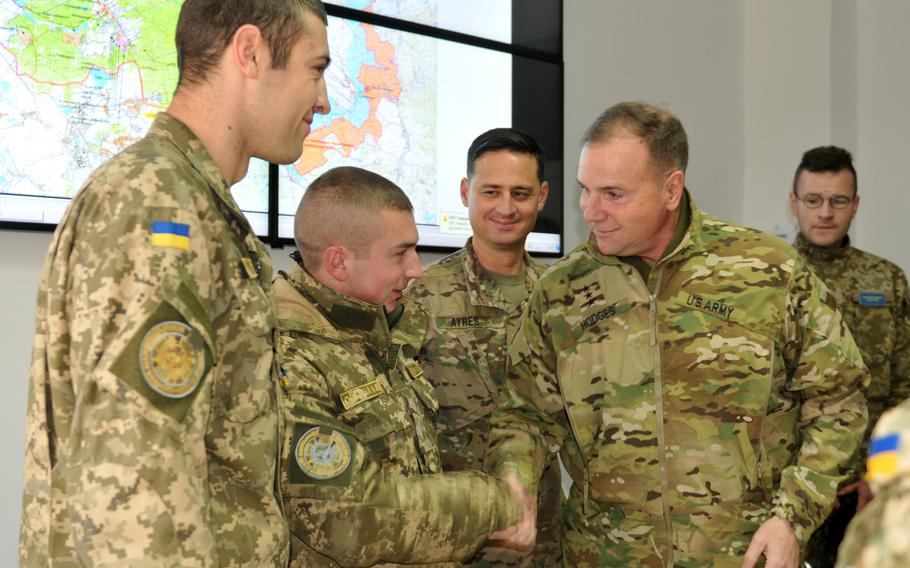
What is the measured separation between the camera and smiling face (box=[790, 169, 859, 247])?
3.41m

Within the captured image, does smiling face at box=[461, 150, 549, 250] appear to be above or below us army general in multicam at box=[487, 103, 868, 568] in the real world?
above

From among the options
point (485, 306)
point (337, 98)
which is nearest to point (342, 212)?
point (485, 306)

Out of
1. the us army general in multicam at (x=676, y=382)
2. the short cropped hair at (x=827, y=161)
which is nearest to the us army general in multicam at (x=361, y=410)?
the us army general in multicam at (x=676, y=382)

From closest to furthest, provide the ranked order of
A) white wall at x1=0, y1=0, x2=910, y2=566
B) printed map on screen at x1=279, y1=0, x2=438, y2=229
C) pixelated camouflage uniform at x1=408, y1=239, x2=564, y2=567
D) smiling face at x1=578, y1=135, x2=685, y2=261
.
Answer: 1. smiling face at x1=578, y1=135, x2=685, y2=261
2. pixelated camouflage uniform at x1=408, y1=239, x2=564, y2=567
3. printed map on screen at x1=279, y1=0, x2=438, y2=229
4. white wall at x1=0, y1=0, x2=910, y2=566

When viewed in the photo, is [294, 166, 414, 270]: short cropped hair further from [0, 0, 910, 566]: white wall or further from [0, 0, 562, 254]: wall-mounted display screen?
[0, 0, 910, 566]: white wall

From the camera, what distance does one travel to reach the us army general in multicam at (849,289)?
10.8 feet

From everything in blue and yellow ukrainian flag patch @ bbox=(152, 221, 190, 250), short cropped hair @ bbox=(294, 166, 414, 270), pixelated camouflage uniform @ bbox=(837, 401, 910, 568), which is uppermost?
short cropped hair @ bbox=(294, 166, 414, 270)

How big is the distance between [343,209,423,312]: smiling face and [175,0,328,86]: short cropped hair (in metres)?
0.62

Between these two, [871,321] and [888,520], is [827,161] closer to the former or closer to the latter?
[871,321]

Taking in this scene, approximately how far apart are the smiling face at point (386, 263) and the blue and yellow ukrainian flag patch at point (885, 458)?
1.35 m

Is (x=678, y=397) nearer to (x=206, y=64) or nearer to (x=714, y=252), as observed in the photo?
(x=714, y=252)

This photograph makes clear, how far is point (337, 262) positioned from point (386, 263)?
0.11 meters

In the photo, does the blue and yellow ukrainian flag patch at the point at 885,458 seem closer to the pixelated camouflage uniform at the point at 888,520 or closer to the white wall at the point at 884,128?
the pixelated camouflage uniform at the point at 888,520

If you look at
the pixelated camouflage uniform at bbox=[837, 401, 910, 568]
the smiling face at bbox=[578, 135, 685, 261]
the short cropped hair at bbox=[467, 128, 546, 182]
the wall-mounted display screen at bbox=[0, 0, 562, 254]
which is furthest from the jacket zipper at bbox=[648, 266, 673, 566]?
the wall-mounted display screen at bbox=[0, 0, 562, 254]
